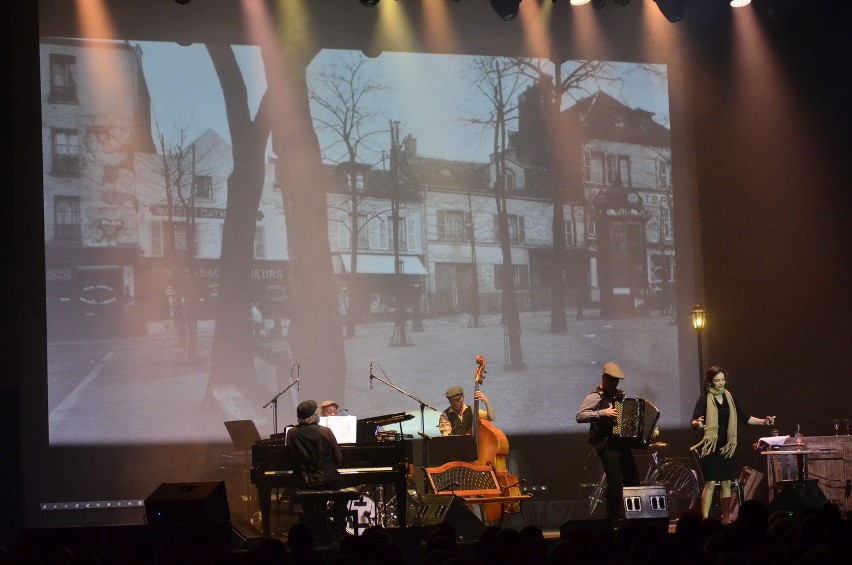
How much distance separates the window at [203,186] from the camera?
10266 millimetres

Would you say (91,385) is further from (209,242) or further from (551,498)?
(551,498)

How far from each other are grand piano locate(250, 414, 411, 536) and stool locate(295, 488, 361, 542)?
310mm

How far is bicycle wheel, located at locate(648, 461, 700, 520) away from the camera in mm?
10148

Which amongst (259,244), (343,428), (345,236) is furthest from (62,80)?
(343,428)

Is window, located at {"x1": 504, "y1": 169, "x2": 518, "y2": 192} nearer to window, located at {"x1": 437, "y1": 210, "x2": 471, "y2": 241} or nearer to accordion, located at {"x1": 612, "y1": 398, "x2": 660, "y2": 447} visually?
window, located at {"x1": 437, "y1": 210, "x2": 471, "y2": 241}

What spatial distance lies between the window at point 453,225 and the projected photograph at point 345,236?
2cm

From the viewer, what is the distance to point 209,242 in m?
10.2

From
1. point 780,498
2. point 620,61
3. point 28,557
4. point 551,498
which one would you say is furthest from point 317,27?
point 28,557

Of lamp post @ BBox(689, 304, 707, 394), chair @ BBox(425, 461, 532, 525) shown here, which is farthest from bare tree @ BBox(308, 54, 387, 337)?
lamp post @ BBox(689, 304, 707, 394)

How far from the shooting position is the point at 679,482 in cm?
1023

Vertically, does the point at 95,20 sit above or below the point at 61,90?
above

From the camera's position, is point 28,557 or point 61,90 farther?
point 61,90

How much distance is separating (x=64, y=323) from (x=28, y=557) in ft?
19.8

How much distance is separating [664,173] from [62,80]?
637 centimetres
